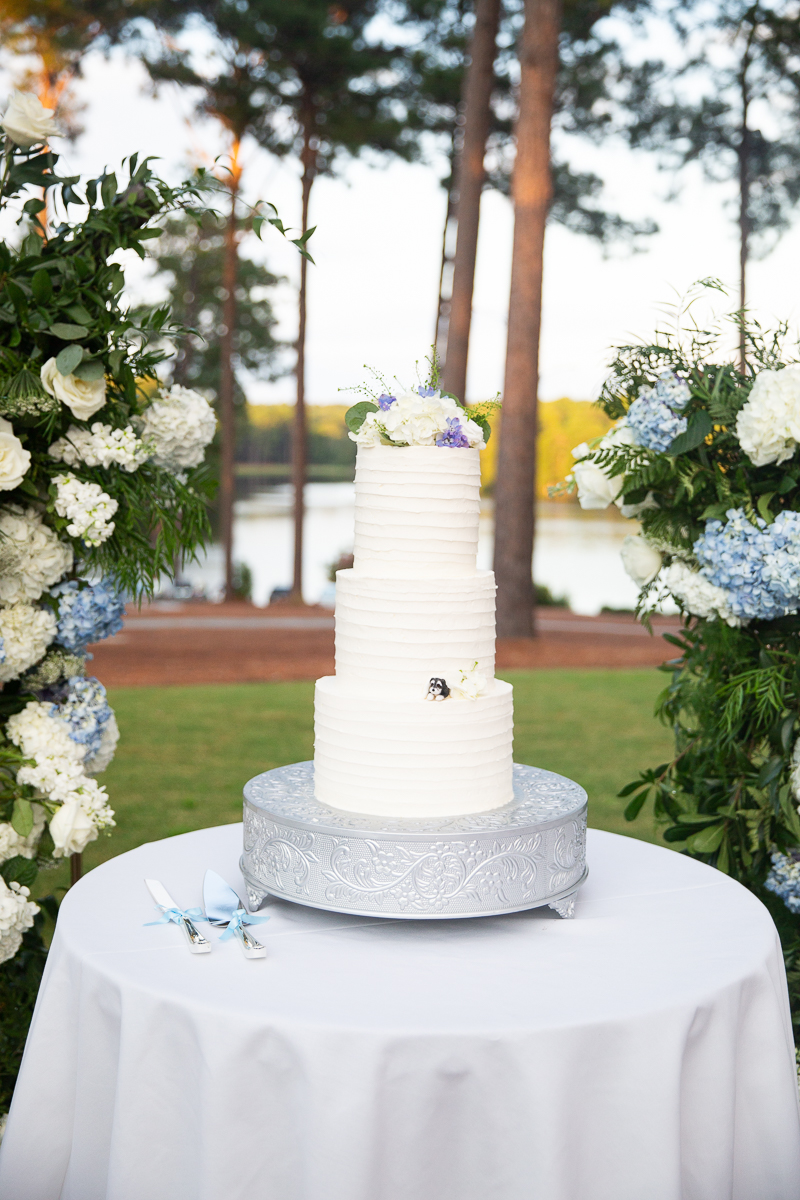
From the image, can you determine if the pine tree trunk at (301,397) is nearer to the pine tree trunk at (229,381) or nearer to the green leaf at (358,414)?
the pine tree trunk at (229,381)

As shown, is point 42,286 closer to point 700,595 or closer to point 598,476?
point 598,476

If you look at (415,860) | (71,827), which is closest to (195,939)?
(415,860)

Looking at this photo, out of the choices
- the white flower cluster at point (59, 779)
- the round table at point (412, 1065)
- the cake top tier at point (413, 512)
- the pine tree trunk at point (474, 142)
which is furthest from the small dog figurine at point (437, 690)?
the pine tree trunk at point (474, 142)

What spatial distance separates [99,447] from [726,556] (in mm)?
1599

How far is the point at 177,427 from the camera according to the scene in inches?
113

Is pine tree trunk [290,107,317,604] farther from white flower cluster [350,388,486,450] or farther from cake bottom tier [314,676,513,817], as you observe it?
cake bottom tier [314,676,513,817]

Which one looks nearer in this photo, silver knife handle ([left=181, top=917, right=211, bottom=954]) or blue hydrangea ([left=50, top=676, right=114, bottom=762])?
silver knife handle ([left=181, top=917, right=211, bottom=954])

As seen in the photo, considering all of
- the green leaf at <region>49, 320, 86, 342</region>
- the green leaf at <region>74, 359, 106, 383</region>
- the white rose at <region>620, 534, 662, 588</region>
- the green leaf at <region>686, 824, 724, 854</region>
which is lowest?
the green leaf at <region>686, 824, 724, 854</region>

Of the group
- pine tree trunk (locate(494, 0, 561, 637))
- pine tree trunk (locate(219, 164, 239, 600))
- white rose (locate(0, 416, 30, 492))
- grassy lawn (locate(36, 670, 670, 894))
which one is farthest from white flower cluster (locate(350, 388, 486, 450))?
pine tree trunk (locate(219, 164, 239, 600))

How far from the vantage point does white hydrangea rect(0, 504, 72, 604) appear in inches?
106

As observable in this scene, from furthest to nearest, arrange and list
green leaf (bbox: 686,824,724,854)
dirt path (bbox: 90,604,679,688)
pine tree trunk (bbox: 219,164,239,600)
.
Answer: pine tree trunk (bbox: 219,164,239,600), dirt path (bbox: 90,604,679,688), green leaf (bbox: 686,824,724,854)

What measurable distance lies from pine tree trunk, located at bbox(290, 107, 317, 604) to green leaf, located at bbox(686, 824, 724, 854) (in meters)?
16.0

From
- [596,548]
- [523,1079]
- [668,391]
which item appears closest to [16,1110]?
[523,1079]

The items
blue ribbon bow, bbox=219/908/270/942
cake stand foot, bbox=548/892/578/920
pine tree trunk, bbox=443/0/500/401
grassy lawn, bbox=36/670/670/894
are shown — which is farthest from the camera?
pine tree trunk, bbox=443/0/500/401
